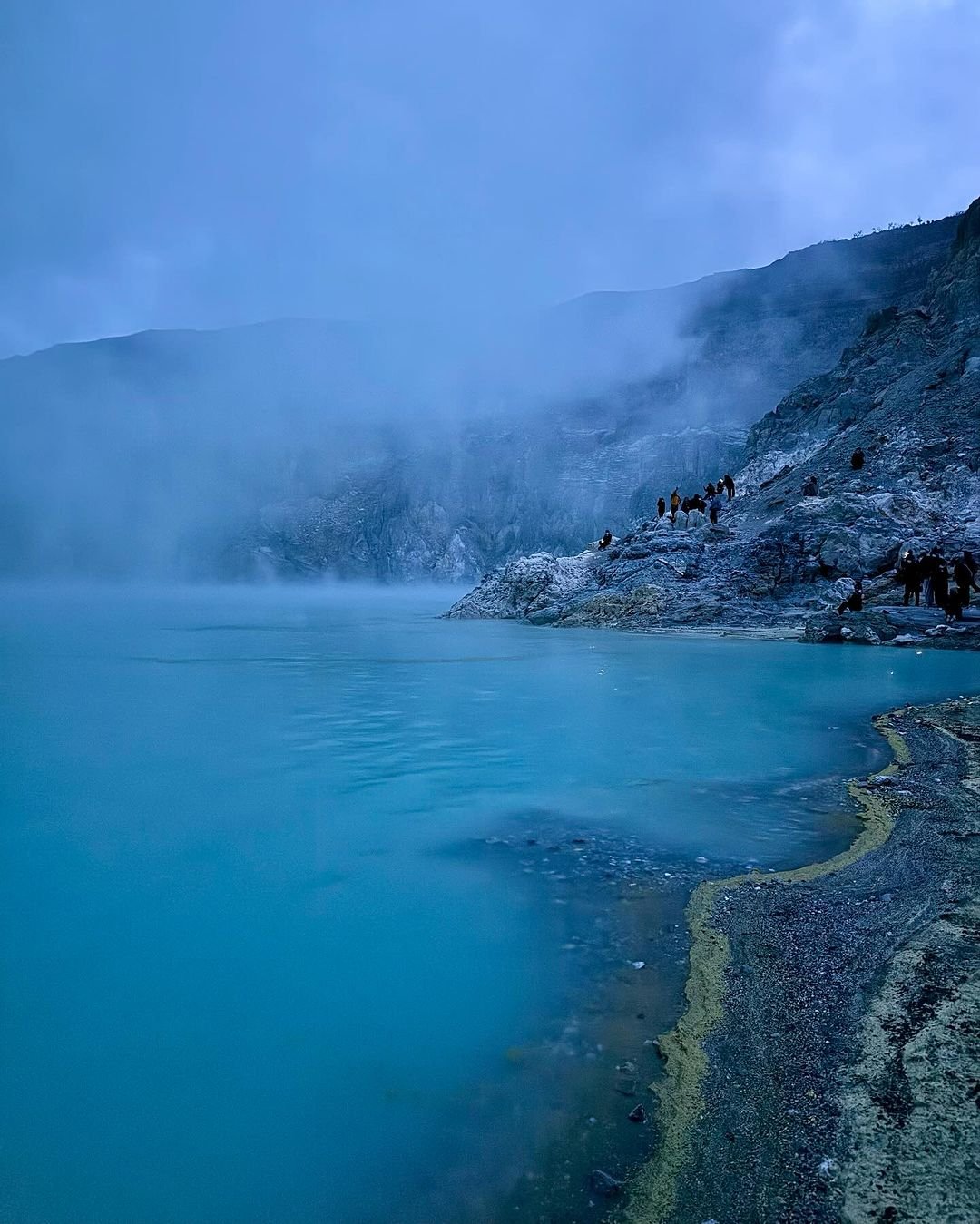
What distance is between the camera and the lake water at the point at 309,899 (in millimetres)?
2869

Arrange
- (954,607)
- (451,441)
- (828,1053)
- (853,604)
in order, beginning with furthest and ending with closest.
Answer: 1. (451,441)
2. (853,604)
3. (954,607)
4. (828,1053)

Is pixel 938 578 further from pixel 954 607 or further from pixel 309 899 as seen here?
pixel 309 899

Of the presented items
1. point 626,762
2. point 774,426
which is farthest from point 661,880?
point 774,426

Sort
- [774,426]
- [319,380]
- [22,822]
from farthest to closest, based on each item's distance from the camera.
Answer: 1. [319,380]
2. [774,426]
3. [22,822]

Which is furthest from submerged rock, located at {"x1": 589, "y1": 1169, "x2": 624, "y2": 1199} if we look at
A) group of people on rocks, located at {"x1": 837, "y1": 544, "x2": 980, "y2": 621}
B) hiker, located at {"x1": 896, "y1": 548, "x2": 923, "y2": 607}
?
hiker, located at {"x1": 896, "y1": 548, "x2": 923, "y2": 607}

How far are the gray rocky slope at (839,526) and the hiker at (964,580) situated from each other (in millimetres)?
1024

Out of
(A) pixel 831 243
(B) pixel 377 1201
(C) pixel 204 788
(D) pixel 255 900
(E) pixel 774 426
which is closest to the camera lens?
(B) pixel 377 1201

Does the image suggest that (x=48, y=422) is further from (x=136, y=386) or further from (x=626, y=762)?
(x=626, y=762)

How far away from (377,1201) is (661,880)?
118 inches

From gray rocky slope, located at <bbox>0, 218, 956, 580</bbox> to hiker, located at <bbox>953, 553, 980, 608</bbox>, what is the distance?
49.7 meters

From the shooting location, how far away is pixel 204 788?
8055 mm

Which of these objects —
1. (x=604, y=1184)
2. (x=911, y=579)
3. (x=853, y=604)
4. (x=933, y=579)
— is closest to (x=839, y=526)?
(x=911, y=579)

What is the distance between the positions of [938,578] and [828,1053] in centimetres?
2380

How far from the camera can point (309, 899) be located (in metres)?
5.20
